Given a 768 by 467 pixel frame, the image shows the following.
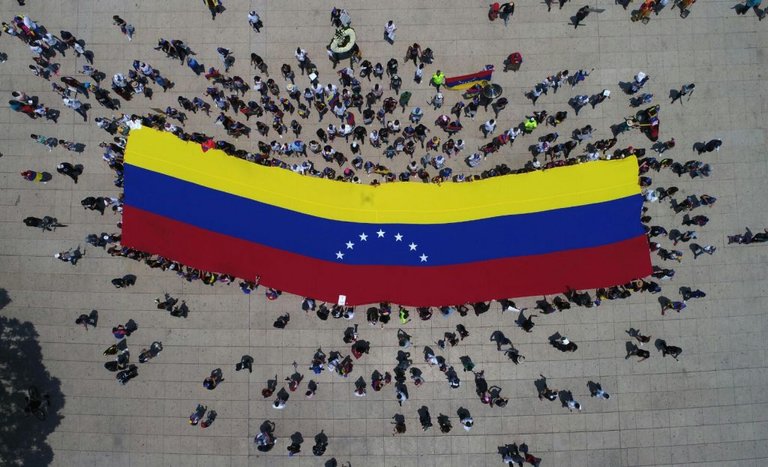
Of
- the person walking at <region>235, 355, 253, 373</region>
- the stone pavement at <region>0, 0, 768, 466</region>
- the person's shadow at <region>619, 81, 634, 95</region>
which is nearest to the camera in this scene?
the person walking at <region>235, 355, 253, 373</region>

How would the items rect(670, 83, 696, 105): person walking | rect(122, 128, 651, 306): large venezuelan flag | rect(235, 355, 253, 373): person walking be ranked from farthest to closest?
rect(670, 83, 696, 105): person walking, rect(235, 355, 253, 373): person walking, rect(122, 128, 651, 306): large venezuelan flag

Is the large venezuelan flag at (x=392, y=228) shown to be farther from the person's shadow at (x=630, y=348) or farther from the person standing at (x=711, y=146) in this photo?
the person standing at (x=711, y=146)

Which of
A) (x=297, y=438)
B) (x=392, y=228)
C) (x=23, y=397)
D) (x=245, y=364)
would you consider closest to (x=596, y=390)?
(x=392, y=228)

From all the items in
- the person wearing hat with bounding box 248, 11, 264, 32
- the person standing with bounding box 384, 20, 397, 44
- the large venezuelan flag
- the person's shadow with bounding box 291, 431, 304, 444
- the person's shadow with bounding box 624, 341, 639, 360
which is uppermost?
the person wearing hat with bounding box 248, 11, 264, 32

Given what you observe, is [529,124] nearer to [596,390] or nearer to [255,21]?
[596,390]

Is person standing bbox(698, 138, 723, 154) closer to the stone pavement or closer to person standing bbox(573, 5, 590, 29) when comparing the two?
the stone pavement

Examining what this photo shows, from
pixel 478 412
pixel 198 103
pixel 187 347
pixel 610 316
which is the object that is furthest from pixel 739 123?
pixel 187 347

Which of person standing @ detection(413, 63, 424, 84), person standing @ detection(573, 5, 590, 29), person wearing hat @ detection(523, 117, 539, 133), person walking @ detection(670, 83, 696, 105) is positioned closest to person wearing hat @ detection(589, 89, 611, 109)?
person wearing hat @ detection(523, 117, 539, 133)

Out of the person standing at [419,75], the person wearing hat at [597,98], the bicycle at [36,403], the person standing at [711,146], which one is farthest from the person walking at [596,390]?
the bicycle at [36,403]
